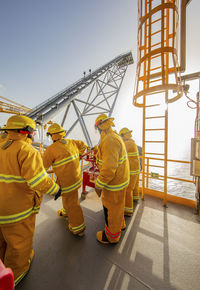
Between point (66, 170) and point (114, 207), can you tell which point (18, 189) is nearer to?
point (66, 170)

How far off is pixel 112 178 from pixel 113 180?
15 cm

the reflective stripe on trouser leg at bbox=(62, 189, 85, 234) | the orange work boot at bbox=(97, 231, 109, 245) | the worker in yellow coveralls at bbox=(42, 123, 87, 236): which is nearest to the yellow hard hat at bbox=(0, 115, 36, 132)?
the worker in yellow coveralls at bbox=(42, 123, 87, 236)

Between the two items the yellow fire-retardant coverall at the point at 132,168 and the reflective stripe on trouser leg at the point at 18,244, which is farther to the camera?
the yellow fire-retardant coverall at the point at 132,168

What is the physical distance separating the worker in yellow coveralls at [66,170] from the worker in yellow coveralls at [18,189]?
543mm

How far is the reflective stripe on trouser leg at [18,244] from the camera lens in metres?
1.31

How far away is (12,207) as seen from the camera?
129 cm

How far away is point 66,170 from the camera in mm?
1993

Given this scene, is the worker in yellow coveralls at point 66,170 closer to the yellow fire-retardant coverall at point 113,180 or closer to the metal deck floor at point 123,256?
the metal deck floor at point 123,256

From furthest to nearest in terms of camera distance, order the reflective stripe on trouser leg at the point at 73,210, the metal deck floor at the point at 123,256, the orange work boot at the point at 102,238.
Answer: the reflective stripe on trouser leg at the point at 73,210 → the orange work boot at the point at 102,238 → the metal deck floor at the point at 123,256

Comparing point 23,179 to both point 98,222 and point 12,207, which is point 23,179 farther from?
point 98,222

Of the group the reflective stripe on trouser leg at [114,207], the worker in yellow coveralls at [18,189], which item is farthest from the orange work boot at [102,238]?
the worker in yellow coveralls at [18,189]

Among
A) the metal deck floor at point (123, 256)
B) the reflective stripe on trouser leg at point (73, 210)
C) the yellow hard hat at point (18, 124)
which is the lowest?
the metal deck floor at point (123, 256)

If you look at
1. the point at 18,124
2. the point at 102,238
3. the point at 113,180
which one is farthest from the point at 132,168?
the point at 18,124

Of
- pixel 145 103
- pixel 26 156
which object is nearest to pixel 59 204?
pixel 26 156
